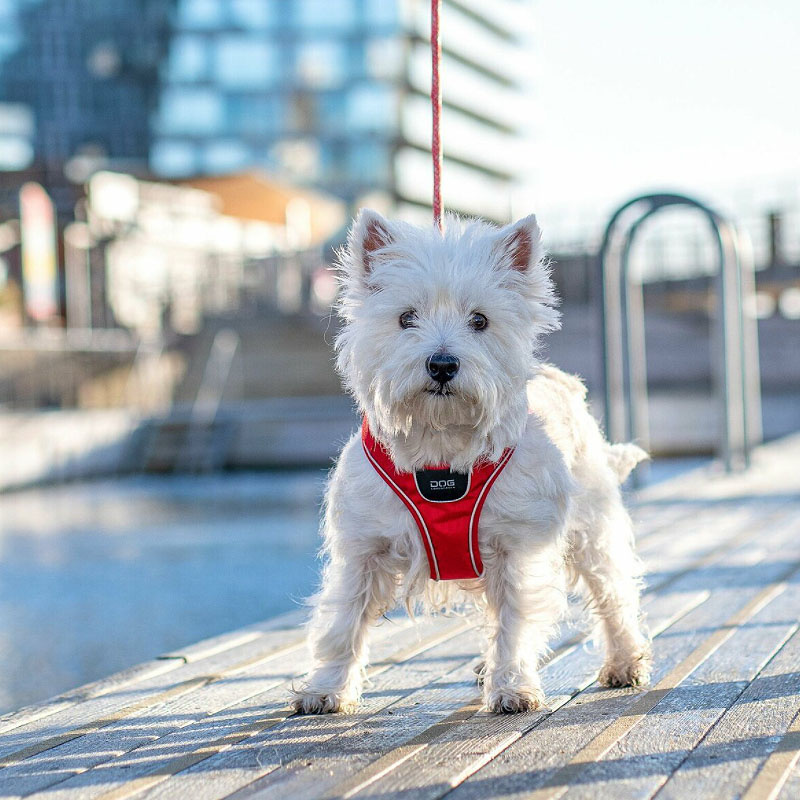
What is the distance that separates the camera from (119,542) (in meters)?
8.78

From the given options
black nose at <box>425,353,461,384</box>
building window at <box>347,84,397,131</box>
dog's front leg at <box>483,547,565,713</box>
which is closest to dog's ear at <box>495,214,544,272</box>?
black nose at <box>425,353,461,384</box>

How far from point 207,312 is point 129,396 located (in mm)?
4032

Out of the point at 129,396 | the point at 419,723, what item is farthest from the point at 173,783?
the point at 129,396

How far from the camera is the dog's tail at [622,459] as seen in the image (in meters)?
3.63

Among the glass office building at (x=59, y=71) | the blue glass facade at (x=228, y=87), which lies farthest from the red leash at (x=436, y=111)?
the glass office building at (x=59, y=71)

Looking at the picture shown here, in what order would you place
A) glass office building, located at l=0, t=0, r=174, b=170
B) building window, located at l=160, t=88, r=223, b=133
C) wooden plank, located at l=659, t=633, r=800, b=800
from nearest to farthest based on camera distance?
wooden plank, located at l=659, t=633, r=800, b=800
glass office building, located at l=0, t=0, r=174, b=170
building window, located at l=160, t=88, r=223, b=133

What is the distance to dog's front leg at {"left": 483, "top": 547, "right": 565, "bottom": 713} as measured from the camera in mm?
2857

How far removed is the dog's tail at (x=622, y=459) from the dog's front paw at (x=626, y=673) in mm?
691

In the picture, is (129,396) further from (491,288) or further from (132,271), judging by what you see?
(491,288)

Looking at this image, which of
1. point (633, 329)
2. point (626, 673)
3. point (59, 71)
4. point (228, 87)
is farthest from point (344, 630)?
point (228, 87)

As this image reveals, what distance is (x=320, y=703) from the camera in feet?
9.52

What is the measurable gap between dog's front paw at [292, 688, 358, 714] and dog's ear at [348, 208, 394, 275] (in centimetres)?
114

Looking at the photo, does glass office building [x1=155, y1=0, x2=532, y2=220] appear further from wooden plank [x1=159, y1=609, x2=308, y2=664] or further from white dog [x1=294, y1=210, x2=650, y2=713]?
white dog [x1=294, y1=210, x2=650, y2=713]

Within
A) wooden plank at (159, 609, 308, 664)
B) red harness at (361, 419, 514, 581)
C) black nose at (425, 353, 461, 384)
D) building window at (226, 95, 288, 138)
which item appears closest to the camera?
black nose at (425, 353, 461, 384)
